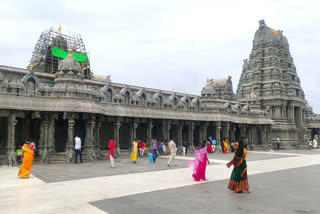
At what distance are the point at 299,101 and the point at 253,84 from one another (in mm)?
10491

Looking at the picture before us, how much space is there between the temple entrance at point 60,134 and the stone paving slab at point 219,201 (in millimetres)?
17739

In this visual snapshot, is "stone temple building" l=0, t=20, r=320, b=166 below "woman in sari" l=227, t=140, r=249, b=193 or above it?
above

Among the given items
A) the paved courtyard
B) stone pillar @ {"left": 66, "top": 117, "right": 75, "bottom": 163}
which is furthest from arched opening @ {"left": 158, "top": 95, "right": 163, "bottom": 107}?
the paved courtyard

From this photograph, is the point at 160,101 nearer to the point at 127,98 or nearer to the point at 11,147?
the point at 127,98

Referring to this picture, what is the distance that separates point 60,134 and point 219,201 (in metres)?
20.7

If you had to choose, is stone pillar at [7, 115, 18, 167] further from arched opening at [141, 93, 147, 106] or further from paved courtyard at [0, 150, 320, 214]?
arched opening at [141, 93, 147, 106]

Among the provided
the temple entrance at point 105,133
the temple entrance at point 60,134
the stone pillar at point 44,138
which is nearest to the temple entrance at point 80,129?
the temple entrance at point 60,134

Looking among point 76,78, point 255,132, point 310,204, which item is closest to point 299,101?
point 255,132

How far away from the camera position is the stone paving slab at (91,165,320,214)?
8579mm

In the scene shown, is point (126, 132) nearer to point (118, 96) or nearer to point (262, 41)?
point (118, 96)

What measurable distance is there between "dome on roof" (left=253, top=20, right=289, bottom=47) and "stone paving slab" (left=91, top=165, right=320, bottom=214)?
170 feet

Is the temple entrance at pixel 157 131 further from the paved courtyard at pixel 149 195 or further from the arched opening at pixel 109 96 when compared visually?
the paved courtyard at pixel 149 195

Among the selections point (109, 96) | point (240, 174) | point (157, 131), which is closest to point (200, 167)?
point (240, 174)

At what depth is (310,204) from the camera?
948 cm
